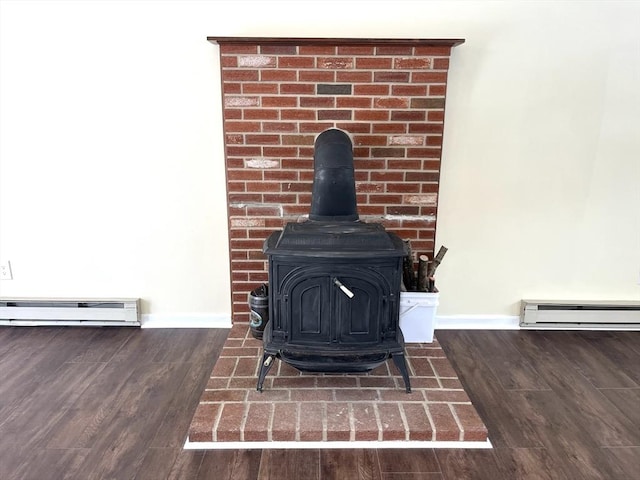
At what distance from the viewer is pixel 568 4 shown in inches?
89.5

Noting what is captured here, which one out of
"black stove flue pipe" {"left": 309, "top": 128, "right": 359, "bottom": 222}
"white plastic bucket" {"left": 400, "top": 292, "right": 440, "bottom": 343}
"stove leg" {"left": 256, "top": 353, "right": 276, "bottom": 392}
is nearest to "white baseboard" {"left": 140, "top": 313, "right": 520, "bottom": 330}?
"white plastic bucket" {"left": 400, "top": 292, "right": 440, "bottom": 343}

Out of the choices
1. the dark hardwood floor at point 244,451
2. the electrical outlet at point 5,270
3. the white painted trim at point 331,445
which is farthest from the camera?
the electrical outlet at point 5,270

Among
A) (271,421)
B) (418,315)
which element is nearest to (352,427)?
(271,421)

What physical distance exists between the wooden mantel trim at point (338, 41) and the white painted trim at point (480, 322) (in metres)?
1.56

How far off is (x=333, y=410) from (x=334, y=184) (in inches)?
39.2

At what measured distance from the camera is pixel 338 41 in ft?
7.25

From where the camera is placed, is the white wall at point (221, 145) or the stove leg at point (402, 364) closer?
the stove leg at point (402, 364)

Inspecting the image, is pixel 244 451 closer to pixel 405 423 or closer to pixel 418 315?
pixel 405 423

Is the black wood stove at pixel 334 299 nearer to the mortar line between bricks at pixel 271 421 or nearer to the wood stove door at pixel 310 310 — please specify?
the wood stove door at pixel 310 310

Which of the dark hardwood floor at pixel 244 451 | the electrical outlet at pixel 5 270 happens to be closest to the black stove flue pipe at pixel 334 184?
the dark hardwood floor at pixel 244 451

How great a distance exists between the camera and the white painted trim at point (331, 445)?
1712 millimetres

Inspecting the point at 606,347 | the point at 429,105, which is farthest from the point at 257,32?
the point at 606,347

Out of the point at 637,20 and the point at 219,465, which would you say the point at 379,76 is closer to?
the point at 637,20

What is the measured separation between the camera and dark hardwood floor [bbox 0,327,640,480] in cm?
161
